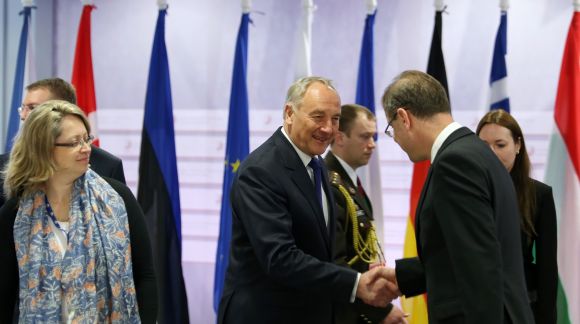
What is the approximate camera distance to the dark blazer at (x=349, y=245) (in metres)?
2.99

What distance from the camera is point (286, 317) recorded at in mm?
2404

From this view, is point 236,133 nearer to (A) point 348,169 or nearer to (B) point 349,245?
(A) point 348,169

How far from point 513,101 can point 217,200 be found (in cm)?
212

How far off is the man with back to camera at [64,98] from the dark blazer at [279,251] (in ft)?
2.14

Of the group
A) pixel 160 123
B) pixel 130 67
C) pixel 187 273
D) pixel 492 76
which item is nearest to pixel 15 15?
pixel 130 67

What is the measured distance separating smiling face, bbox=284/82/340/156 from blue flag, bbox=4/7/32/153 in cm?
257

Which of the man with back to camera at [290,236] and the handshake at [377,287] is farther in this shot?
the handshake at [377,287]

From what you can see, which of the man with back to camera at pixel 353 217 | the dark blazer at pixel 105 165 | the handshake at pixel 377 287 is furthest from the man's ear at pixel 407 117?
the dark blazer at pixel 105 165

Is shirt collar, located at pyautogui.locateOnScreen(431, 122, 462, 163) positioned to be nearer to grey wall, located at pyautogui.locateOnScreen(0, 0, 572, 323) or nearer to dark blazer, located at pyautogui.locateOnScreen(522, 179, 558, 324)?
dark blazer, located at pyautogui.locateOnScreen(522, 179, 558, 324)

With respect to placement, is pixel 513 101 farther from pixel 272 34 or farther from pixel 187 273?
pixel 187 273

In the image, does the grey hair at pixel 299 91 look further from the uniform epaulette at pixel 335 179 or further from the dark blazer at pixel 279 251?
the uniform epaulette at pixel 335 179

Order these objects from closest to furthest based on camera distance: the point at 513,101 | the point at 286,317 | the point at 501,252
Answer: the point at 501,252
the point at 286,317
the point at 513,101

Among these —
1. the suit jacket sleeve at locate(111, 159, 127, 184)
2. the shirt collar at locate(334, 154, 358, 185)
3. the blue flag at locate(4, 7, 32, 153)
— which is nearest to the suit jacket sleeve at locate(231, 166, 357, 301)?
the suit jacket sleeve at locate(111, 159, 127, 184)

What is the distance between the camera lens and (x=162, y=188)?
14.4 feet
